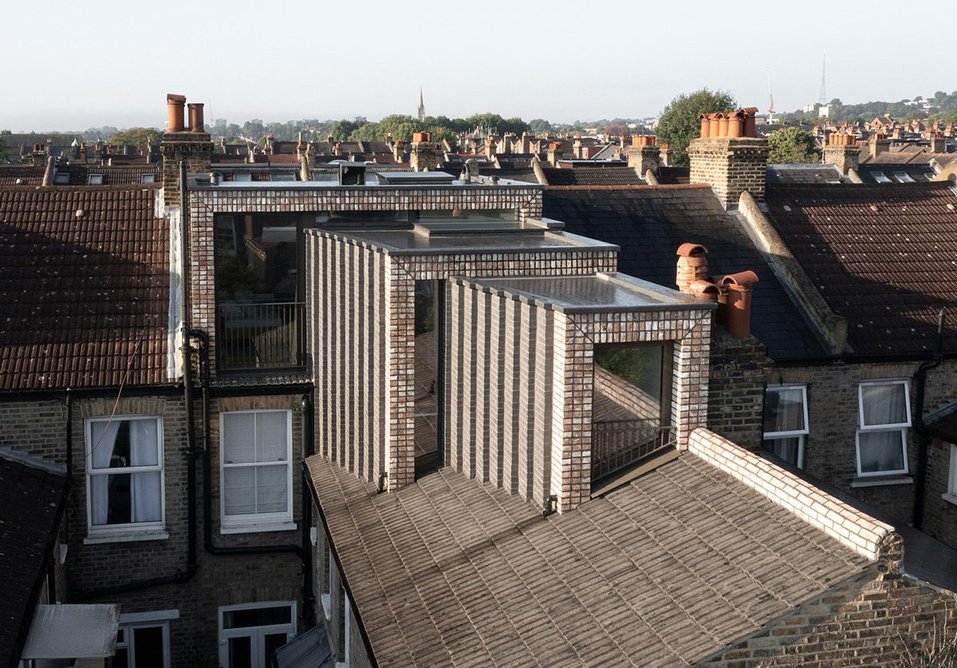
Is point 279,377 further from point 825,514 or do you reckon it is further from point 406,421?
point 825,514

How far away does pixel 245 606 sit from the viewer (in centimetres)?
1750

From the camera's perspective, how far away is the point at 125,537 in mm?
16734

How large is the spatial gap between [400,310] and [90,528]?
6539mm

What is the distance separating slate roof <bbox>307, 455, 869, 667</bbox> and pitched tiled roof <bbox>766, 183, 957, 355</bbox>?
8785 mm

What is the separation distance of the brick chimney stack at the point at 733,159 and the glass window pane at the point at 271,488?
9.90 meters

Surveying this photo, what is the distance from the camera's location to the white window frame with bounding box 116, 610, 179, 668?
55.8 feet

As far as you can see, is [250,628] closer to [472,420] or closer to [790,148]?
[472,420]

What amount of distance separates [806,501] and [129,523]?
11147 millimetres

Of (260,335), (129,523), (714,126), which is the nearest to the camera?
(129,523)

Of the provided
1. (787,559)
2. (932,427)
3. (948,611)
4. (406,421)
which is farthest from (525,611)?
(932,427)

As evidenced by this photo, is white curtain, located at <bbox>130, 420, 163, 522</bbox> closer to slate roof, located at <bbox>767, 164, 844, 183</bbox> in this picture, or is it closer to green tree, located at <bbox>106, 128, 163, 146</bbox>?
slate roof, located at <bbox>767, 164, 844, 183</bbox>

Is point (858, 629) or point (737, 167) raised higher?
point (737, 167)

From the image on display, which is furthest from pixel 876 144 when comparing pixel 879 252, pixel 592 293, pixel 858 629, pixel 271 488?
pixel 858 629

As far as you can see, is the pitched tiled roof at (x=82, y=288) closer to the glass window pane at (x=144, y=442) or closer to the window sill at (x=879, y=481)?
the glass window pane at (x=144, y=442)
